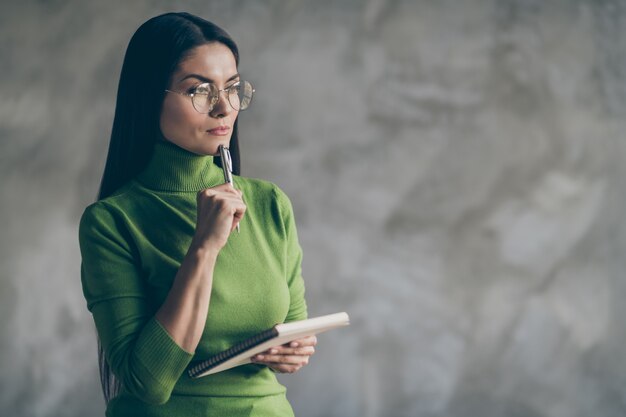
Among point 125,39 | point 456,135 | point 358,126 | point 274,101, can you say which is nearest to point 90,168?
point 125,39

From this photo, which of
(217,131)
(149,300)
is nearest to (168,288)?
(149,300)

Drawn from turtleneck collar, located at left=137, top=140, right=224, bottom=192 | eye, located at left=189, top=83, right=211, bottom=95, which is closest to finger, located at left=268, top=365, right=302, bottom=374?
turtleneck collar, located at left=137, top=140, right=224, bottom=192

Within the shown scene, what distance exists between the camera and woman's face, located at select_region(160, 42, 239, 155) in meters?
1.41

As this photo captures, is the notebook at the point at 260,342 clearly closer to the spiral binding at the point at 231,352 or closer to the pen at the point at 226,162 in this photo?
the spiral binding at the point at 231,352

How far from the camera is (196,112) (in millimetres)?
1413

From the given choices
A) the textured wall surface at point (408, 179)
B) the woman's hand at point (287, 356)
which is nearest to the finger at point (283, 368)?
the woman's hand at point (287, 356)

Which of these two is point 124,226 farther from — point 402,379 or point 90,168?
point 402,379

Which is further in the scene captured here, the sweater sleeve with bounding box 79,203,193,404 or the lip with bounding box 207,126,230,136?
the lip with bounding box 207,126,230,136

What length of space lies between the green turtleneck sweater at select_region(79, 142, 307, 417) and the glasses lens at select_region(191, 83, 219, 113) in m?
0.10

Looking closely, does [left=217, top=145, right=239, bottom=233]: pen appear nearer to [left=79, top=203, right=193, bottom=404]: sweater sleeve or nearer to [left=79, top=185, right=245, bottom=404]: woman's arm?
[left=79, top=185, right=245, bottom=404]: woman's arm

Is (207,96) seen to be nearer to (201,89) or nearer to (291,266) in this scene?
(201,89)

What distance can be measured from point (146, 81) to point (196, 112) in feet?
0.33

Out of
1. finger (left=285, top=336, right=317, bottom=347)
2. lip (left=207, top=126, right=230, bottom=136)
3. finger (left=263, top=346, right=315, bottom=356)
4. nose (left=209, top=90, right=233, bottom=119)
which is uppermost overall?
nose (left=209, top=90, right=233, bottom=119)

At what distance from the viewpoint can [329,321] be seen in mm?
1358
